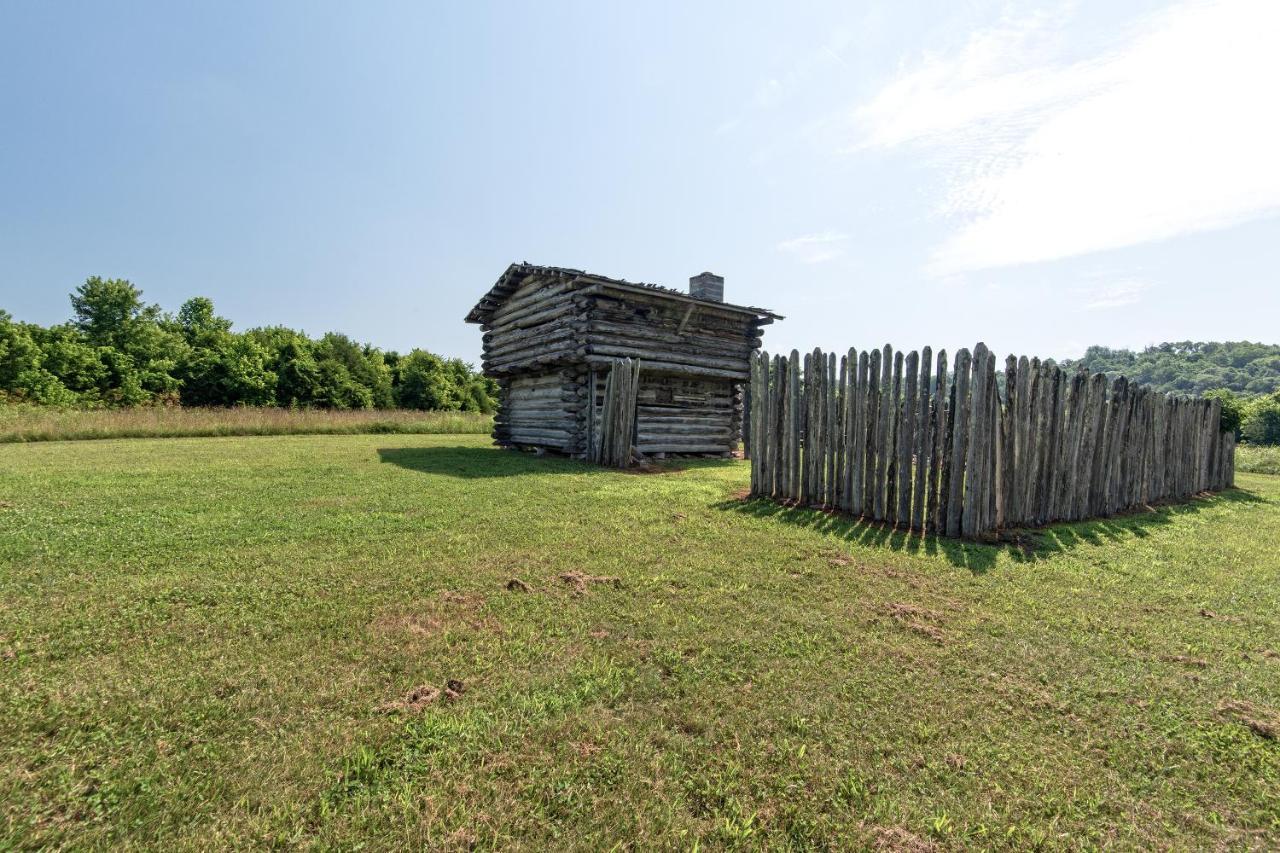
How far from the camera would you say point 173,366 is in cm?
3516

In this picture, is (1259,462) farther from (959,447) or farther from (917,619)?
(917,619)

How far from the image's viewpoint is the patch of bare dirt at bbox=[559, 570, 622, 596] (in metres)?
4.42

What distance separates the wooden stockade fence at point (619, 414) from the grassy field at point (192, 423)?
15851 mm

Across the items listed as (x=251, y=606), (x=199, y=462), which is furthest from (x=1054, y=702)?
(x=199, y=462)

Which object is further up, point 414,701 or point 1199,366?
point 1199,366

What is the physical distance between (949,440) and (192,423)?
25.7 m

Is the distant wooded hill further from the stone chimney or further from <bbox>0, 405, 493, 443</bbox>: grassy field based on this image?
<bbox>0, 405, 493, 443</bbox>: grassy field

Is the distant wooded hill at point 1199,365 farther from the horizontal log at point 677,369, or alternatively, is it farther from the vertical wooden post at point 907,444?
the vertical wooden post at point 907,444

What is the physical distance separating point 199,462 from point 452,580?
1059 centimetres

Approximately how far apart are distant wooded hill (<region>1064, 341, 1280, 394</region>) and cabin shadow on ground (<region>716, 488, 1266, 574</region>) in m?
74.6

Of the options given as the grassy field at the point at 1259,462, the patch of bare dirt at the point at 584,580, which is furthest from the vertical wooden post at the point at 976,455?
the grassy field at the point at 1259,462

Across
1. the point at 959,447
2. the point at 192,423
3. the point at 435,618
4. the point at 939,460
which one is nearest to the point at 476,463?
the point at 435,618

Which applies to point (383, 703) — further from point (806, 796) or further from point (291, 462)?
point (291, 462)

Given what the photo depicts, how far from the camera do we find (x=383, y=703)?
8.92 feet
